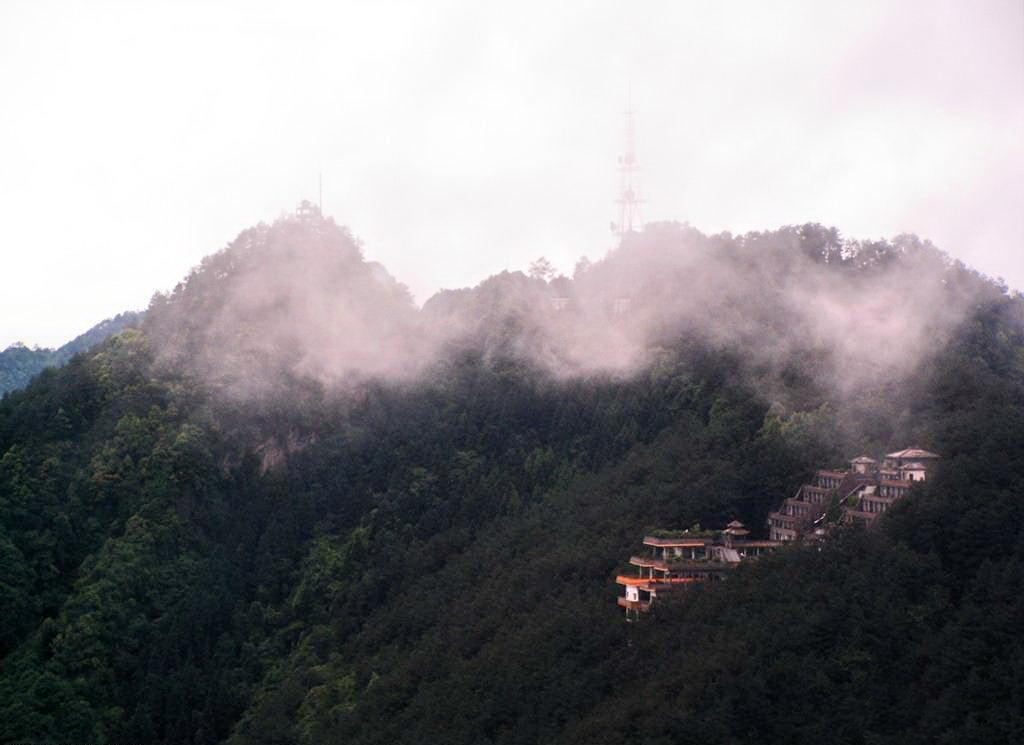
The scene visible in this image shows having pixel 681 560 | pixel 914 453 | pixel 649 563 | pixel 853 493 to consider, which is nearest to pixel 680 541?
pixel 681 560

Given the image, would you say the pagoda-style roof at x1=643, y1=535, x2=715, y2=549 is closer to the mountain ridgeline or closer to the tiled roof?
the mountain ridgeline

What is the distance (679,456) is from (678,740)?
15.8 m

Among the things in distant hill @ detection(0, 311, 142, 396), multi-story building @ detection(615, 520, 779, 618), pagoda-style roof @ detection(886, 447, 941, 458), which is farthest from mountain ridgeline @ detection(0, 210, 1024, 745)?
distant hill @ detection(0, 311, 142, 396)

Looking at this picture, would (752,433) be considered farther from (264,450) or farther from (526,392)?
(264,450)

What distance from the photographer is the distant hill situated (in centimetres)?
11038

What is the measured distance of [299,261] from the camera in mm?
68812

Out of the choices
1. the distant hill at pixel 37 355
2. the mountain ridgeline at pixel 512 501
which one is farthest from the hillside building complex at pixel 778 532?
the distant hill at pixel 37 355

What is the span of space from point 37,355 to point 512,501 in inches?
2931

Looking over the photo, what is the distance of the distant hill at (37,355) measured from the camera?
110 meters

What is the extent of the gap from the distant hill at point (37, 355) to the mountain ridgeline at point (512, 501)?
146 feet

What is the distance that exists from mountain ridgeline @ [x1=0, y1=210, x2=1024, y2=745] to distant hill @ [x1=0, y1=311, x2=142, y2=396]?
44.4 metres

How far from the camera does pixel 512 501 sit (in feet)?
172

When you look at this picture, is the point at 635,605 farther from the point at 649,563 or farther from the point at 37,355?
the point at 37,355

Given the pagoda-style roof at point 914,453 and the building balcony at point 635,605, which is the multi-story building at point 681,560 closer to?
the building balcony at point 635,605
